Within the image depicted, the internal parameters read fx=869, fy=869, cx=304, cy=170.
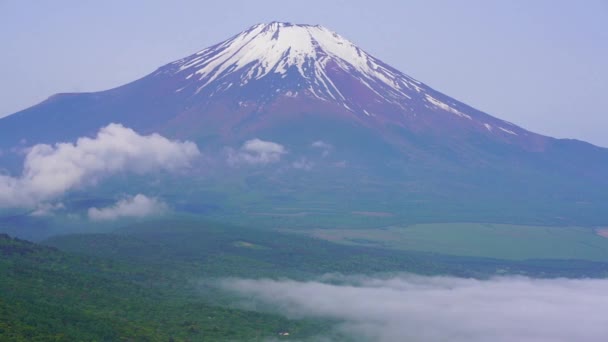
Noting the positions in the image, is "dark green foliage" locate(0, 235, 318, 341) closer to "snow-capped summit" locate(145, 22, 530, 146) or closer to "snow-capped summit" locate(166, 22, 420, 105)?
"snow-capped summit" locate(145, 22, 530, 146)

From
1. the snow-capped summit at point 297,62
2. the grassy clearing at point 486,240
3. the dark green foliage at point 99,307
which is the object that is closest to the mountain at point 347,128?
the snow-capped summit at point 297,62

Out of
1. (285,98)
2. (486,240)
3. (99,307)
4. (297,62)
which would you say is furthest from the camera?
(297,62)

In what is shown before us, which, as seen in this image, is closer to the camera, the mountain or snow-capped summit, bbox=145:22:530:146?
the mountain

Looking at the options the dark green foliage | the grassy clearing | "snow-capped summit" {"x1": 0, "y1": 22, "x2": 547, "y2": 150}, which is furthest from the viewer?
"snow-capped summit" {"x1": 0, "y1": 22, "x2": 547, "y2": 150}

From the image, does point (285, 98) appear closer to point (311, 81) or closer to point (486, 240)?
point (311, 81)

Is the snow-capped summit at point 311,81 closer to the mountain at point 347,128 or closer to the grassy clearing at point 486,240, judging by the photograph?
the mountain at point 347,128

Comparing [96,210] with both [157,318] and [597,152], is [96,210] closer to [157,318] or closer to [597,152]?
[157,318]

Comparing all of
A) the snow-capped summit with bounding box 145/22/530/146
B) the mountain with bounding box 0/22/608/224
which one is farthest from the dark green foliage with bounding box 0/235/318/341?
the snow-capped summit with bounding box 145/22/530/146

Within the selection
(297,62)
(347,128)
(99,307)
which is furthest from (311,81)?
(99,307)

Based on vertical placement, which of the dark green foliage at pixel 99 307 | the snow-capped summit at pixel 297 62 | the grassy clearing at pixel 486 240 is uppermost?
the snow-capped summit at pixel 297 62
